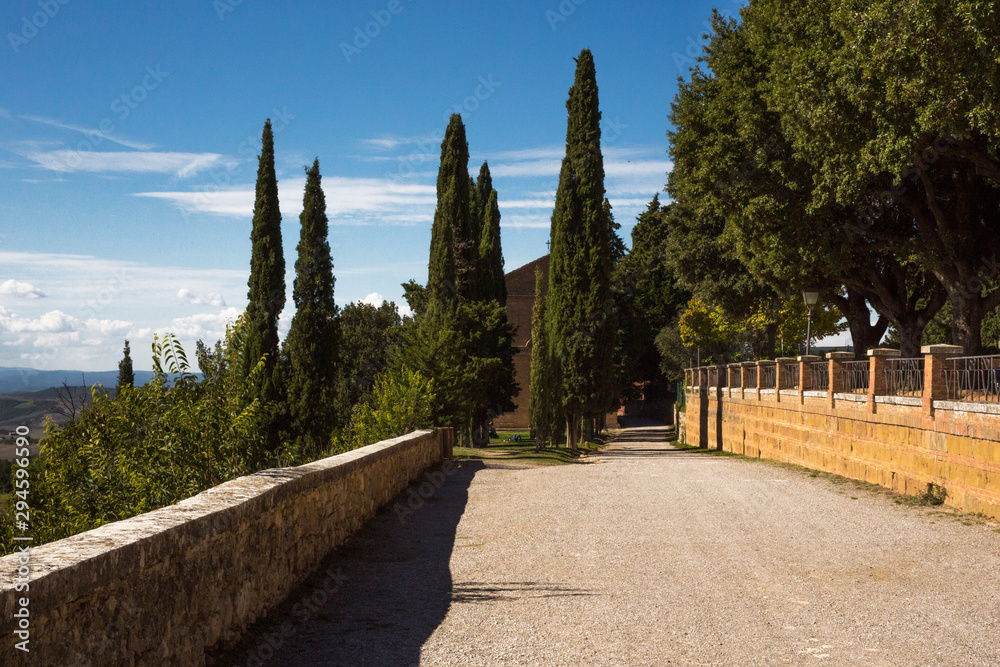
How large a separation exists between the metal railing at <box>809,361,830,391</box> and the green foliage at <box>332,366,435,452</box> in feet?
28.7

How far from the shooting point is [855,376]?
1617cm

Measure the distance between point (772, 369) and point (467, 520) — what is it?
15.7 m

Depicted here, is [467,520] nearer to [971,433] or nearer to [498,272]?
[971,433]

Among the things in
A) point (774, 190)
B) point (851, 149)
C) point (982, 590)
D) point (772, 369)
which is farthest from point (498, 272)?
point (982, 590)

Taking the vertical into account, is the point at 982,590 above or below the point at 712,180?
below

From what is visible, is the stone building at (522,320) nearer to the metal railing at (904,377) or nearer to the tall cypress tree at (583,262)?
the tall cypress tree at (583,262)

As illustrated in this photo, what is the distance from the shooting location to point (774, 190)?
19.7 m

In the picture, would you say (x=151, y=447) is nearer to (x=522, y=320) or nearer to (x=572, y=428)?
(x=572, y=428)

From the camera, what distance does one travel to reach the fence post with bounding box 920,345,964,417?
11656 mm

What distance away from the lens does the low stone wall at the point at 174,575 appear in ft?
9.69

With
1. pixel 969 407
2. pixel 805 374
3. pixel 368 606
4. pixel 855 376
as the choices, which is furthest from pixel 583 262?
pixel 368 606

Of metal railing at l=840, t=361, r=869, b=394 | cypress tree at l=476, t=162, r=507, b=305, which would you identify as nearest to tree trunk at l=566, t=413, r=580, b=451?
cypress tree at l=476, t=162, r=507, b=305

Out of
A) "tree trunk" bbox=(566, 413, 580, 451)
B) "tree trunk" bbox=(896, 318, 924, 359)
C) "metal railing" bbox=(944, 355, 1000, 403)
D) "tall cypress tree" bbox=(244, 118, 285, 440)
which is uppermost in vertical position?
"tall cypress tree" bbox=(244, 118, 285, 440)

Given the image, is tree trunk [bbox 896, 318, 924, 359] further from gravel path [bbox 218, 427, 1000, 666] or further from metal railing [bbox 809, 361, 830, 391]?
gravel path [bbox 218, 427, 1000, 666]
